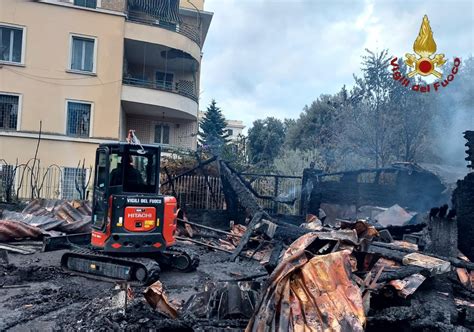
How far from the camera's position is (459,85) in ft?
71.2

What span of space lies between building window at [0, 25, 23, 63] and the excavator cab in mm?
15303

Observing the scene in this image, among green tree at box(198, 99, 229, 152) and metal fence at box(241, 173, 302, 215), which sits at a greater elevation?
green tree at box(198, 99, 229, 152)

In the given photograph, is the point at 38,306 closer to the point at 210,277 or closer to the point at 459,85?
the point at 210,277

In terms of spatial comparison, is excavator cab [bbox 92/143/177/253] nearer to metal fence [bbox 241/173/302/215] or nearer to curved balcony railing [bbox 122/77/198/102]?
metal fence [bbox 241/173/302/215]

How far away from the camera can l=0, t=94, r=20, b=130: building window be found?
66.8 ft

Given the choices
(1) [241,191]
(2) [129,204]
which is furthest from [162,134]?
(2) [129,204]

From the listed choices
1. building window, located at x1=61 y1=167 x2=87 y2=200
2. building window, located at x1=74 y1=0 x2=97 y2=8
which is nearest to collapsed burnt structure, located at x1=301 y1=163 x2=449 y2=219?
building window, located at x1=61 y1=167 x2=87 y2=200

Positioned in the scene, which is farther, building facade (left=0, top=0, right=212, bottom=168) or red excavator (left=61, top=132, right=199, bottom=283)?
building facade (left=0, top=0, right=212, bottom=168)

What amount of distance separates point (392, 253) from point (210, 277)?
3.84m

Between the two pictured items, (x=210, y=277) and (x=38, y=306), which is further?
(x=210, y=277)

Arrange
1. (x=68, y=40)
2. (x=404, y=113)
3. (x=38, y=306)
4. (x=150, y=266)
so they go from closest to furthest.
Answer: (x=38, y=306)
(x=150, y=266)
(x=404, y=113)
(x=68, y=40)

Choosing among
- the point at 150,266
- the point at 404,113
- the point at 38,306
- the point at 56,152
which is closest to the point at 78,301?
the point at 38,306

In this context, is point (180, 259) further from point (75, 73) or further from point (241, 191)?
point (75, 73)

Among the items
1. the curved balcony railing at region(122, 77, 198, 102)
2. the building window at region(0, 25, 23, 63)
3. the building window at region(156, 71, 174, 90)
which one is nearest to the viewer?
the building window at region(0, 25, 23, 63)
